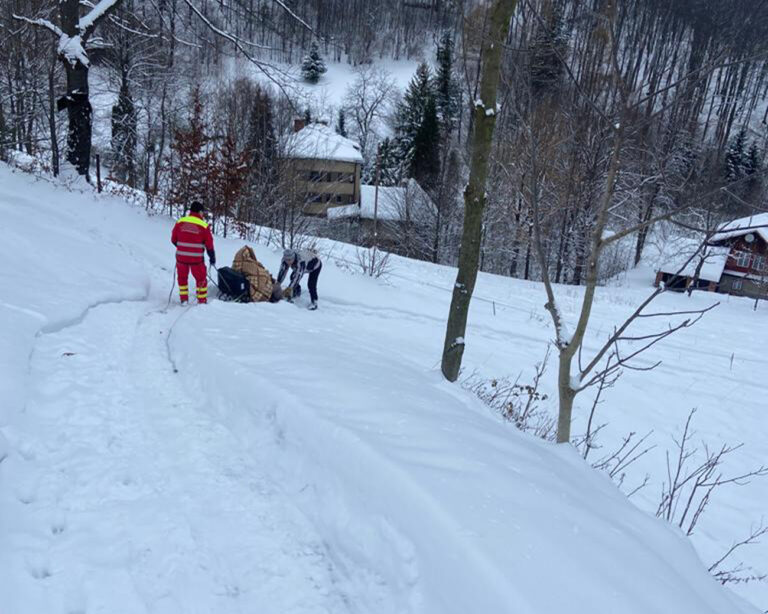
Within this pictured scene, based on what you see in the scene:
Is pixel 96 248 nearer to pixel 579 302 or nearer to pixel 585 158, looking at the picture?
pixel 579 302

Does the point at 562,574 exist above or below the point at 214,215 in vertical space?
below

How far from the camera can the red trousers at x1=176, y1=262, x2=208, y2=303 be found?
724 centimetres

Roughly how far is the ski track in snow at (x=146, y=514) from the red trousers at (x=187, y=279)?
10.6ft

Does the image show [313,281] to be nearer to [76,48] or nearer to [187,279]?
[187,279]

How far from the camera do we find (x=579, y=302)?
52.6 feet

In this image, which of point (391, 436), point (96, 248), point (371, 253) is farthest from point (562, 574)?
point (371, 253)

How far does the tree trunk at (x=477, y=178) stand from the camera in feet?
15.0

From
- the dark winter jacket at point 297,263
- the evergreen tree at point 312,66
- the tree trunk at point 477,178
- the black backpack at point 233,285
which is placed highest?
the evergreen tree at point 312,66

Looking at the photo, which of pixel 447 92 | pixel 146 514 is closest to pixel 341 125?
pixel 447 92

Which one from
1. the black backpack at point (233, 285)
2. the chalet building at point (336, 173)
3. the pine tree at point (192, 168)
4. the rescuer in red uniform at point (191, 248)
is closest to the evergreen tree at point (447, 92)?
the chalet building at point (336, 173)

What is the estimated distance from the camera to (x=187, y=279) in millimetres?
7301

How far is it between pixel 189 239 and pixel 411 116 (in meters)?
35.9

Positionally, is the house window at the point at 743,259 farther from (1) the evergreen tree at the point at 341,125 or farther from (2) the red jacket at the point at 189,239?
(1) the evergreen tree at the point at 341,125

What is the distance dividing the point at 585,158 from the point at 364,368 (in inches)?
844
